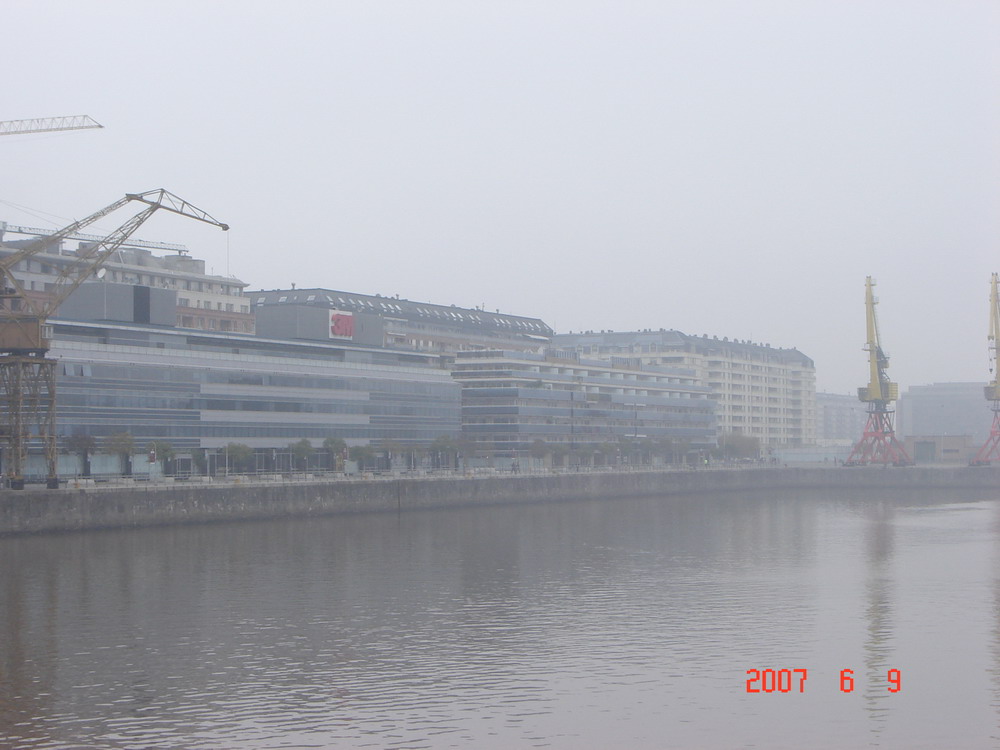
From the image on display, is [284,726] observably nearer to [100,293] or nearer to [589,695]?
[589,695]

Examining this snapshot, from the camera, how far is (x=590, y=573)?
176ft

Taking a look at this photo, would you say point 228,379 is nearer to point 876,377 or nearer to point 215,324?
point 215,324

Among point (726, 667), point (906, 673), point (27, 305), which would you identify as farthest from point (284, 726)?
point (27, 305)

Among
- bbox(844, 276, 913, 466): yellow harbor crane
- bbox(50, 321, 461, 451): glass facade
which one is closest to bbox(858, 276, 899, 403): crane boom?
bbox(844, 276, 913, 466): yellow harbor crane

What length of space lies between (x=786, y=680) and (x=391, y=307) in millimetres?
140263

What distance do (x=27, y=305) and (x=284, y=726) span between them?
5948 centimetres

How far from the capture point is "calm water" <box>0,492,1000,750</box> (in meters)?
26.9

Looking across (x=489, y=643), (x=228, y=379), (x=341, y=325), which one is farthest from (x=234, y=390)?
(x=489, y=643)

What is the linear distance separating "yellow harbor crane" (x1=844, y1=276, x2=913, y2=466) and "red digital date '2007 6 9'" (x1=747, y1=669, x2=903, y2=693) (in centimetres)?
12154

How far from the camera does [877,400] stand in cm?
15075

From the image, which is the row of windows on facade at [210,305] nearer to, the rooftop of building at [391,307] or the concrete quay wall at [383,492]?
the rooftop of building at [391,307]

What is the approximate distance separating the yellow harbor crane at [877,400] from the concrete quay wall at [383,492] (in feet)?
15.8

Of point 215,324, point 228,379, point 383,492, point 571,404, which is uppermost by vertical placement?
point 215,324

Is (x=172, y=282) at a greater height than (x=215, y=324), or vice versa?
(x=172, y=282)
